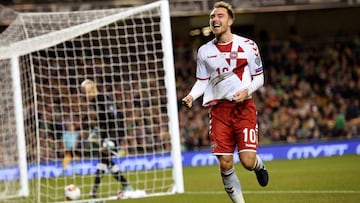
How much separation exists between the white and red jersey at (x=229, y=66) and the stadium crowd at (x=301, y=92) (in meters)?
16.2

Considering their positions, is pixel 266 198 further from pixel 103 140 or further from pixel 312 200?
pixel 103 140

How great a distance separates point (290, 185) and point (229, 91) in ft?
17.1

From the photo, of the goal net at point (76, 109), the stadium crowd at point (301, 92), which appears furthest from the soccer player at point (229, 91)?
the stadium crowd at point (301, 92)

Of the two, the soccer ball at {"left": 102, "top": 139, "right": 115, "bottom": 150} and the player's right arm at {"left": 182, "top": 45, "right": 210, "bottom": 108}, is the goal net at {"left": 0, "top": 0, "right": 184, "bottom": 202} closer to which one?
the soccer ball at {"left": 102, "top": 139, "right": 115, "bottom": 150}

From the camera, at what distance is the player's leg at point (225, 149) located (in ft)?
31.2

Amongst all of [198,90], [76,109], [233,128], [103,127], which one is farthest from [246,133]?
[76,109]


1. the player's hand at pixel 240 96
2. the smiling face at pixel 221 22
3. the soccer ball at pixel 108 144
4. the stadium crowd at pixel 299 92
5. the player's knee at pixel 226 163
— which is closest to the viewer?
the player's hand at pixel 240 96

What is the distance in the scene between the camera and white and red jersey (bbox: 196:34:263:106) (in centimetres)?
967

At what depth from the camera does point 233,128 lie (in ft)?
31.7

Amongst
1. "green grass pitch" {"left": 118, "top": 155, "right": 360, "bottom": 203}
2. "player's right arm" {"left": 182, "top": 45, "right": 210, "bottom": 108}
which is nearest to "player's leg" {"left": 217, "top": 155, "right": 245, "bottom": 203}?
"player's right arm" {"left": 182, "top": 45, "right": 210, "bottom": 108}

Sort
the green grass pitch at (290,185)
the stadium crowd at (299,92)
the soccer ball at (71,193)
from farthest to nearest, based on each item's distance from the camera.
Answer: the stadium crowd at (299,92)
the soccer ball at (71,193)
the green grass pitch at (290,185)

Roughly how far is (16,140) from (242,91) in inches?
356

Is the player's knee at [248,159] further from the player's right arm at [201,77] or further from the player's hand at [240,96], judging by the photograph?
the player's right arm at [201,77]

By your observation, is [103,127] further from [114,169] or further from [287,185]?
[287,185]
